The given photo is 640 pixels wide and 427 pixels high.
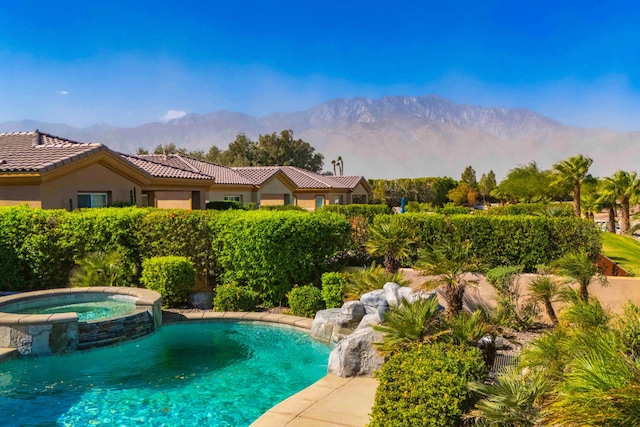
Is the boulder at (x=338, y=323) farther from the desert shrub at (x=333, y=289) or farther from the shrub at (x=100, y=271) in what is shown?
the shrub at (x=100, y=271)

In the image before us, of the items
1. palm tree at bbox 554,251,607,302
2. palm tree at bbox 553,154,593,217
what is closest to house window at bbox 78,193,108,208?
palm tree at bbox 554,251,607,302

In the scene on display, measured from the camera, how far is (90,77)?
91812 mm

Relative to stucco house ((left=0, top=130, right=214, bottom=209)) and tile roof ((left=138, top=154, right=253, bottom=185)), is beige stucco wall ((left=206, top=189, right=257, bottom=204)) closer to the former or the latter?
tile roof ((left=138, top=154, right=253, bottom=185))

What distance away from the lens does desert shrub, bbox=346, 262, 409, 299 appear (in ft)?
39.7

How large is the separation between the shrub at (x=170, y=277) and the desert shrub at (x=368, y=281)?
15.2 feet

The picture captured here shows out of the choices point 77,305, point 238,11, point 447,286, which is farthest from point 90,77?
point 447,286

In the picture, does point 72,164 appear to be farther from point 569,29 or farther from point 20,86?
point 569,29

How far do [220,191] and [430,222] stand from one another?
23761mm

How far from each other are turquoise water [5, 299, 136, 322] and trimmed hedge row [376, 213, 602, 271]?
7950 millimetres

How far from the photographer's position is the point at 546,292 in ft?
36.8

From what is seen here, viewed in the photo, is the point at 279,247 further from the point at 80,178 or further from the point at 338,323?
the point at 80,178

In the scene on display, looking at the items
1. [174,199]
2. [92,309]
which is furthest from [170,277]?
[174,199]

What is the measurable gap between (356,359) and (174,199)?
65.8 feet

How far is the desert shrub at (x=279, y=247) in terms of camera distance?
13445mm
